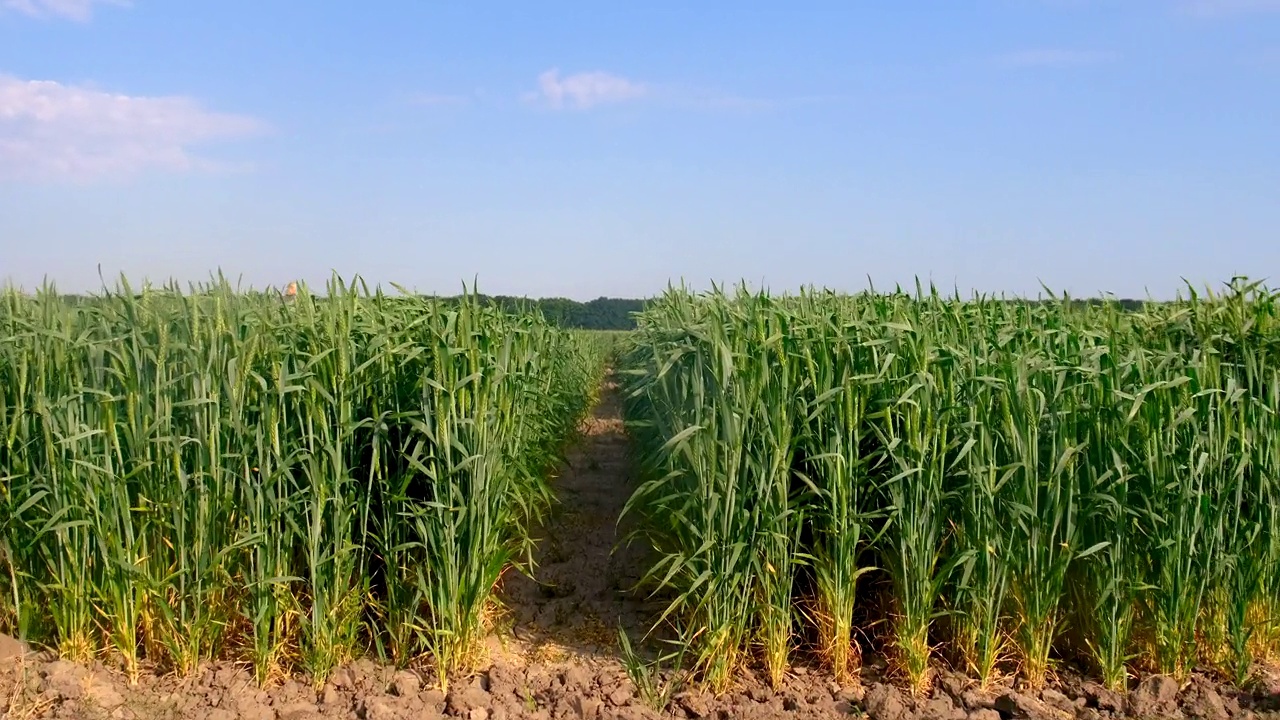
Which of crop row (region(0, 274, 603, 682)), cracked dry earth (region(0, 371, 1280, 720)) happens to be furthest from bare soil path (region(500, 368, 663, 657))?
crop row (region(0, 274, 603, 682))

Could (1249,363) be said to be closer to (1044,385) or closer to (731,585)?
(1044,385)

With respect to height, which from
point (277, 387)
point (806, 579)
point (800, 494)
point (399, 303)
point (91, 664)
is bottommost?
point (91, 664)

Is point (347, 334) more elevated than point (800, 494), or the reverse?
point (347, 334)

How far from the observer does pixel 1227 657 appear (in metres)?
4.65

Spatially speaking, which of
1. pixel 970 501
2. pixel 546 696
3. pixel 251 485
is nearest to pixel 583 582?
pixel 546 696

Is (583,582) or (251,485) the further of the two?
(583,582)

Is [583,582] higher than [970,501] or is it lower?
lower

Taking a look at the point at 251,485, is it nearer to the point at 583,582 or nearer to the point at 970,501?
the point at 583,582

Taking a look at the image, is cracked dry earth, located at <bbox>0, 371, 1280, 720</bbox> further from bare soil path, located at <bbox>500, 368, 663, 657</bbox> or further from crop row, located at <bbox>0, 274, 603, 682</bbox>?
bare soil path, located at <bbox>500, 368, 663, 657</bbox>

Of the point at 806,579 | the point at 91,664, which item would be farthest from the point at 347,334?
the point at 806,579

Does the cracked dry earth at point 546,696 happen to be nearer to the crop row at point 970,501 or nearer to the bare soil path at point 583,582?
the crop row at point 970,501

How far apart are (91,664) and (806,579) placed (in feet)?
11.4

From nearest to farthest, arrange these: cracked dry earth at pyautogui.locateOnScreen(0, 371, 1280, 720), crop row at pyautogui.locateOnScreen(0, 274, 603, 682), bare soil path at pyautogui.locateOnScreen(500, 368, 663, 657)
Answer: cracked dry earth at pyautogui.locateOnScreen(0, 371, 1280, 720) → crop row at pyautogui.locateOnScreen(0, 274, 603, 682) → bare soil path at pyautogui.locateOnScreen(500, 368, 663, 657)

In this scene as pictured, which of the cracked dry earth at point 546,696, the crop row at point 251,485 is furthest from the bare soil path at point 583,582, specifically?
the crop row at point 251,485
